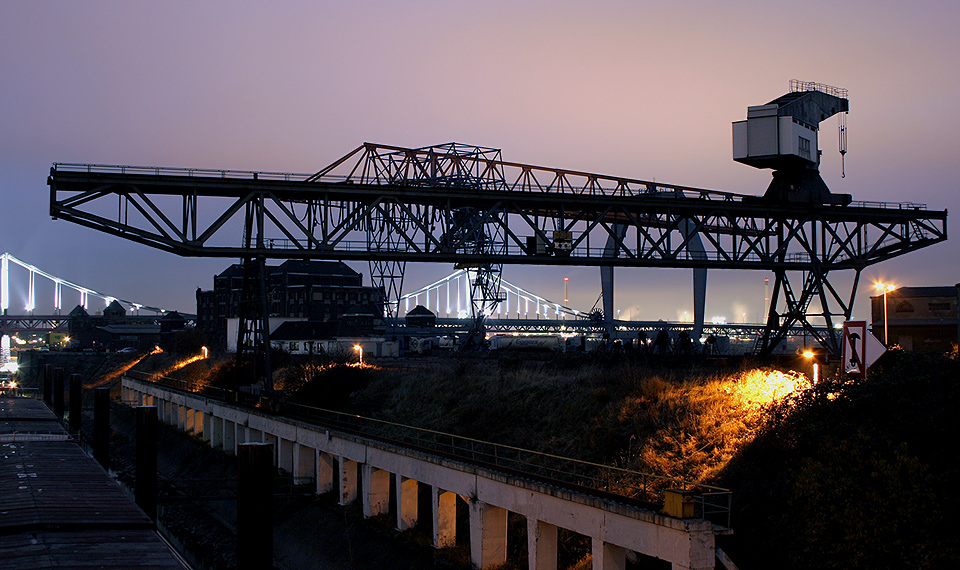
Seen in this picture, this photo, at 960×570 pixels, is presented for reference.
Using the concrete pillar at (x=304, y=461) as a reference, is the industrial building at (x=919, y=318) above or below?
above

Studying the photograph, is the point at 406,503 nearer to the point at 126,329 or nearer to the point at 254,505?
the point at 254,505

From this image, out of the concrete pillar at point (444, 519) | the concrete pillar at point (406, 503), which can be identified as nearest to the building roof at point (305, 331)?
the concrete pillar at point (406, 503)

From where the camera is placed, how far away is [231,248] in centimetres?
3881

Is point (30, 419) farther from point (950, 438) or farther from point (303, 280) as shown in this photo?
point (303, 280)

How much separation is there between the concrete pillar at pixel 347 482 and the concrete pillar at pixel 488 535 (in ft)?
36.6

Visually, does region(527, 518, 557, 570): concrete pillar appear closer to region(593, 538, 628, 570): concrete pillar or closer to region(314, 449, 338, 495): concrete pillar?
region(593, 538, 628, 570): concrete pillar

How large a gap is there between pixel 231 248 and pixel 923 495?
96.7 ft

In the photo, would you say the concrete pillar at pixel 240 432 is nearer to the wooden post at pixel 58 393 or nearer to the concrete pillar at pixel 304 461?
the concrete pillar at pixel 304 461

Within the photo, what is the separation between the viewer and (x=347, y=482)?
37.6m

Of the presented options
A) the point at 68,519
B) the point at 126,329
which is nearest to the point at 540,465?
the point at 68,519

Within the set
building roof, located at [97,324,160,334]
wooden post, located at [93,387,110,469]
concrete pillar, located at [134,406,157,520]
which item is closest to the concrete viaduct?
concrete pillar, located at [134,406,157,520]

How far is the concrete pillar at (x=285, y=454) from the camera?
4509 cm

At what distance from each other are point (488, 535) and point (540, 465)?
3.39 metres

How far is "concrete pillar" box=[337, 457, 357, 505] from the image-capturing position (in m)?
37.3
